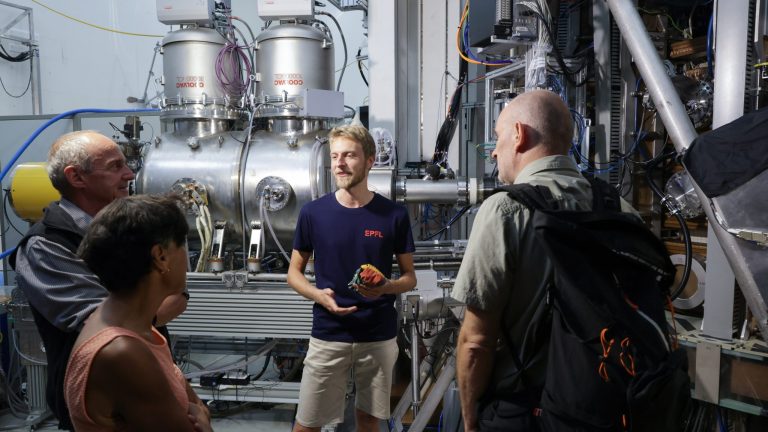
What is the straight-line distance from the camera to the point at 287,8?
3.31 metres

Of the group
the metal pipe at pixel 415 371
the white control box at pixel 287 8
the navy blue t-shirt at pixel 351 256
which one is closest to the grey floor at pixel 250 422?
the metal pipe at pixel 415 371

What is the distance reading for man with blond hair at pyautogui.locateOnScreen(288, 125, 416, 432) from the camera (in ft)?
6.79

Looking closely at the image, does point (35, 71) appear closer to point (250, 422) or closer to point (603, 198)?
point (250, 422)

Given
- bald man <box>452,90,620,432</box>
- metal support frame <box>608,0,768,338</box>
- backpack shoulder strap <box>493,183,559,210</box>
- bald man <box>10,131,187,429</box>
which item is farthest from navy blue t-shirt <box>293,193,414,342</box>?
metal support frame <box>608,0,768,338</box>

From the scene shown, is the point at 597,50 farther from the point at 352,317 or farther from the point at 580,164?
the point at 352,317

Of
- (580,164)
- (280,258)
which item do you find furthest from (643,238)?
(280,258)

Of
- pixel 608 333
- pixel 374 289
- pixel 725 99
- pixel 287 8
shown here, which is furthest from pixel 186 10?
pixel 608 333

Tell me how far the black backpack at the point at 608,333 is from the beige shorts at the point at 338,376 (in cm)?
104

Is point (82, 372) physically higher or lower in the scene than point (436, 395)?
higher

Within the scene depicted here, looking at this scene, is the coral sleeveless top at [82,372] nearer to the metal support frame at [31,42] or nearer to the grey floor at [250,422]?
the grey floor at [250,422]

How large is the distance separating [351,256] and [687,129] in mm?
1448

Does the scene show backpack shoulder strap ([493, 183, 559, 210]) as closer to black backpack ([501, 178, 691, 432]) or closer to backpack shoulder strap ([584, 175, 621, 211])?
black backpack ([501, 178, 691, 432])

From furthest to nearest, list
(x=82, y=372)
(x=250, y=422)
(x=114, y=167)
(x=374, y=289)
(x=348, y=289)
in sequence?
(x=250, y=422), (x=348, y=289), (x=374, y=289), (x=114, y=167), (x=82, y=372)

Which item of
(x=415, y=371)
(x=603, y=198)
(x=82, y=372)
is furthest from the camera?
(x=415, y=371)
